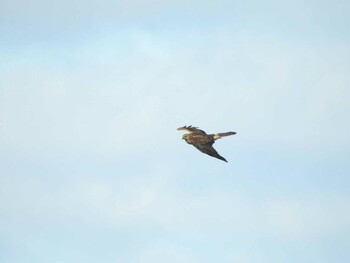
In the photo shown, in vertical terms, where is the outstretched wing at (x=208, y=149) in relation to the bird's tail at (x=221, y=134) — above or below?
below

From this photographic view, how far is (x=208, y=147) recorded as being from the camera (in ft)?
193

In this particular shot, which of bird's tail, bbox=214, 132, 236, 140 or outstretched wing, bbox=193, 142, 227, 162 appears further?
bird's tail, bbox=214, 132, 236, 140

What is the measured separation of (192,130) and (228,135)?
3.81 metres

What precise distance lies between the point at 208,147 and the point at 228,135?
2.34 meters

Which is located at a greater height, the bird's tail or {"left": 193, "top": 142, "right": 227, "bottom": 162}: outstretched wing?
the bird's tail

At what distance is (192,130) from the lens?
62.1 metres

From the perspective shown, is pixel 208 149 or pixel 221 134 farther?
pixel 221 134

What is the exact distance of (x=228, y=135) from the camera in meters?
59.9

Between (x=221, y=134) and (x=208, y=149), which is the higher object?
(x=221, y=134)

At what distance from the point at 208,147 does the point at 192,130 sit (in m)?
3.77

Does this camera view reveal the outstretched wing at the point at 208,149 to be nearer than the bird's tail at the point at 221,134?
Yes
